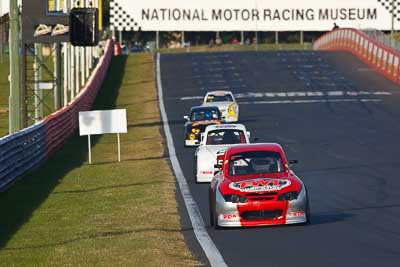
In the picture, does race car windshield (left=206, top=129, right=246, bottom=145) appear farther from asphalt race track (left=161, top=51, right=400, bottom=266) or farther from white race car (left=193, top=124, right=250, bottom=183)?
asphalt race track (left=161, top=51, right=400, bottom=266)

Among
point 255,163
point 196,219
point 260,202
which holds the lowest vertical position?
point 196,219

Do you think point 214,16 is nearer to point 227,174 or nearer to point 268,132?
point 268,132

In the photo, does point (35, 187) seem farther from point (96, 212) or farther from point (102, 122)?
point (102, 122)

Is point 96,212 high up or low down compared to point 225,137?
down

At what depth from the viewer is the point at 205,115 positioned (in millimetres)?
39750

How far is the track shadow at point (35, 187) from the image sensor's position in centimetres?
1920

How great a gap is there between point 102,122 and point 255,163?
1418 centimetres

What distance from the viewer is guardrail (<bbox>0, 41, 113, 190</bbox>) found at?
80.8 feet

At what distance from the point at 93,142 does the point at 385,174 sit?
597 inches

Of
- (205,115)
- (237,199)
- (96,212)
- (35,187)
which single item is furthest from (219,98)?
(237,199)

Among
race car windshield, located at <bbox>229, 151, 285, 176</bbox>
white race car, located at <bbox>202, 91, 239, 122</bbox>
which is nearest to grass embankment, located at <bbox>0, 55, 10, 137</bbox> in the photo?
white race car, located at <bbox>202, 91, 239, 122</bbox>

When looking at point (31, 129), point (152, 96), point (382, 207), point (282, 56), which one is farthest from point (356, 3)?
point (382, 207)

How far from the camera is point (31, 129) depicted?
29094 mm

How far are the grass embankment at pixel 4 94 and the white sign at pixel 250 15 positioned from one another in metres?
15.6
